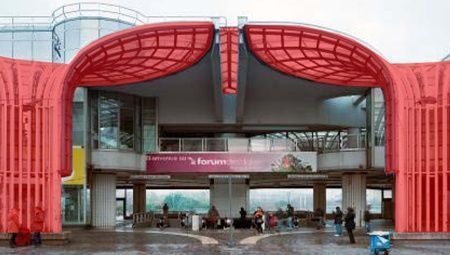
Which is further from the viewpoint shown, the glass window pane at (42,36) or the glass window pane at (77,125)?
the glass window pane at (42,36)

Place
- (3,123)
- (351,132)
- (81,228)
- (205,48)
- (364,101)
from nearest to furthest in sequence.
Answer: (3,123)
(205,48)
(81,228)
(351,132)
(364,101)

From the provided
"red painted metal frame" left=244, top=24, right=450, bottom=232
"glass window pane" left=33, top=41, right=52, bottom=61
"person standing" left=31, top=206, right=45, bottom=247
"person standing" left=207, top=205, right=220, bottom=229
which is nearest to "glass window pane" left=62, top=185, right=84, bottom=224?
"person standing" left=207, top=205, right=220, bottom=229

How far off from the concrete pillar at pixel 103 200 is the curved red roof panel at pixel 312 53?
12682 mm

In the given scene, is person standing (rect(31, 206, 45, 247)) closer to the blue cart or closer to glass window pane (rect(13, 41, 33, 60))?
the blue cart

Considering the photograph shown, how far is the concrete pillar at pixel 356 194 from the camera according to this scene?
133ft

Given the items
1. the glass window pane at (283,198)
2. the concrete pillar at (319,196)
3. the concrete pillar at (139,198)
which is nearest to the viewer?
the concrete pillar at (139,198)

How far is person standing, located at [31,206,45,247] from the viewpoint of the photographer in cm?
2491

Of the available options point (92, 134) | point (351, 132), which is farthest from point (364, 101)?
point (92, 134)

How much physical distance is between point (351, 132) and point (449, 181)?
1197cm

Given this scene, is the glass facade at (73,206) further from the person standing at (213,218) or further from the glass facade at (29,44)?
the glass facade at (29,44)

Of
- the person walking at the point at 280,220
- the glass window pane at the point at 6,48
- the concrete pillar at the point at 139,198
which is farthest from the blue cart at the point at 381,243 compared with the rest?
the concrete pillar at the point at 139,198

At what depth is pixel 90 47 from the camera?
27656 mm

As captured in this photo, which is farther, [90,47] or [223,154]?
[223,154]

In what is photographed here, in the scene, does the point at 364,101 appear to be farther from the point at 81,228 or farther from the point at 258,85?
the point at 81,228
